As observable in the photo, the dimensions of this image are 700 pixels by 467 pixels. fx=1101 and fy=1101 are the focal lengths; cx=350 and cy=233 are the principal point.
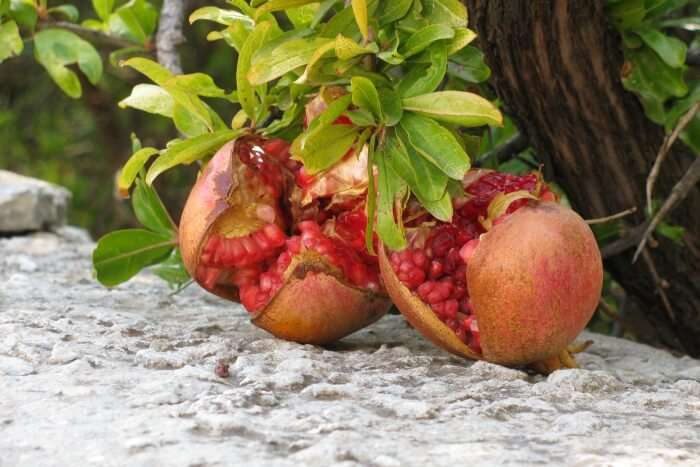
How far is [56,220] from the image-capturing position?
8.84 feet

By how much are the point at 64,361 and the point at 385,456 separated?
1.65ft

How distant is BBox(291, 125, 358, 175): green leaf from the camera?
4.27 ft

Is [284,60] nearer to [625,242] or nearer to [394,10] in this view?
[394,10]

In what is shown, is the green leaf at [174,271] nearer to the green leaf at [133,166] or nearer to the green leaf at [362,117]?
the green leaf at [133,166]

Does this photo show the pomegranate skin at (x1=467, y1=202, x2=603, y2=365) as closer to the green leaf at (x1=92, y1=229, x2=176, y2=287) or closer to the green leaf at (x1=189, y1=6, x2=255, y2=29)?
the green leaf at (x1=189, y1=6, x2=255, y2=29)

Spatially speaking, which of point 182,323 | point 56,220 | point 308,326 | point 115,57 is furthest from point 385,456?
point 56,220

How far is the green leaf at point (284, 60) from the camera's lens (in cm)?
129

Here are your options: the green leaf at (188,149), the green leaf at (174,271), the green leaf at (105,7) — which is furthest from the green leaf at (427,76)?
the green leaf at (105,7)

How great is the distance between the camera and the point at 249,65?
4.57ft

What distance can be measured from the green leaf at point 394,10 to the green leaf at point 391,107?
0.09 metres

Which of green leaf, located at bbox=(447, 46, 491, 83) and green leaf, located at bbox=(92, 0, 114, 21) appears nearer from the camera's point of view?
green leaf, located at bbox=(447, 46, 491, 83)

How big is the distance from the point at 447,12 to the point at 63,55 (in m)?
0.87

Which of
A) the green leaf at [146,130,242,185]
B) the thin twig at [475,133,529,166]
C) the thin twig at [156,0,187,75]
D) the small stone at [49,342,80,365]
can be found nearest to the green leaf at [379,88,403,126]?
the green leaf at [146,130,242,185]

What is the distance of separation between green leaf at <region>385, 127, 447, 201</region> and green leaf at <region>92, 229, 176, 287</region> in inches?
20.0
